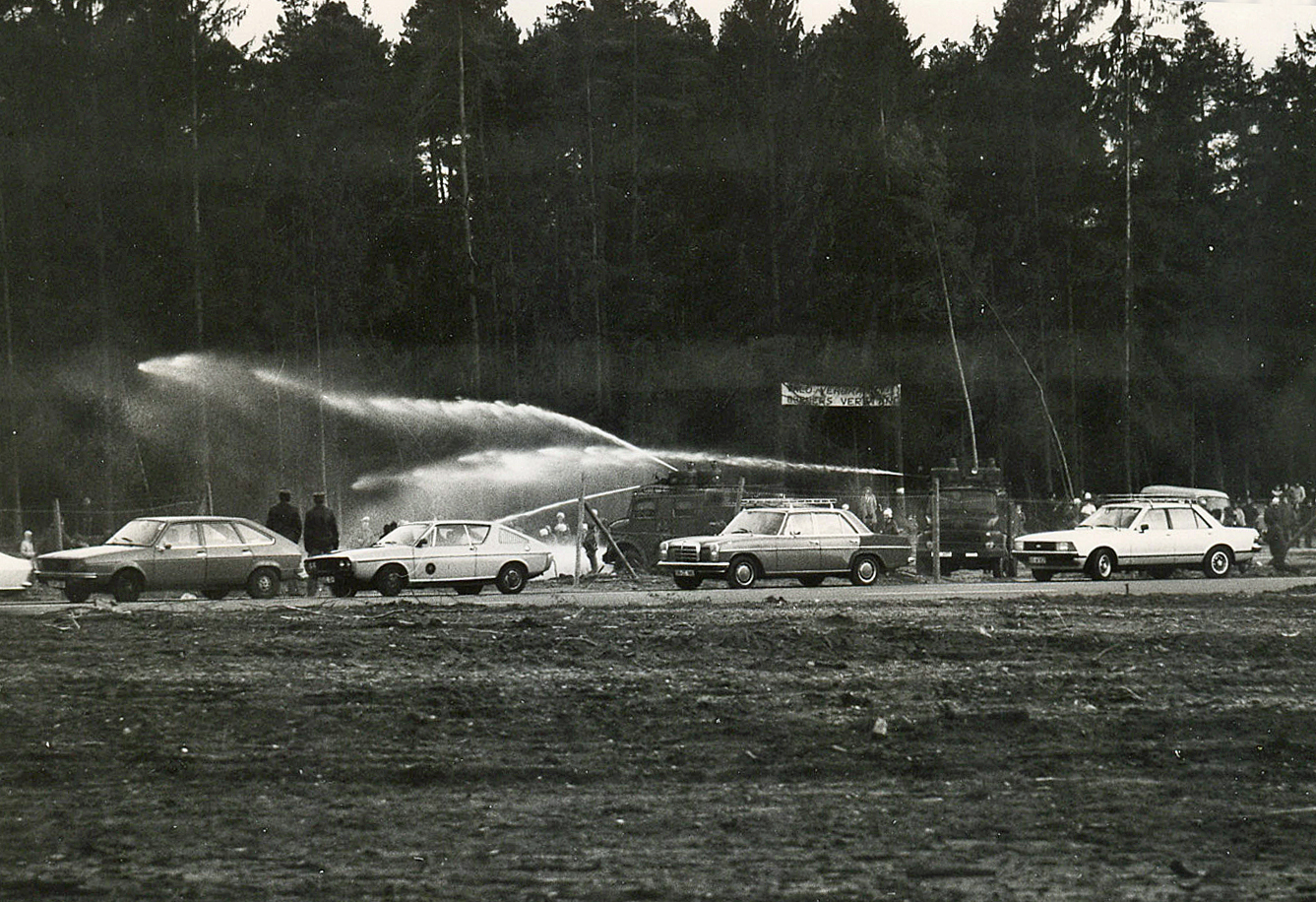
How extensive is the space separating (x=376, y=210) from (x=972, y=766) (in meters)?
46.7

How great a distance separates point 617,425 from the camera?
2165 inches

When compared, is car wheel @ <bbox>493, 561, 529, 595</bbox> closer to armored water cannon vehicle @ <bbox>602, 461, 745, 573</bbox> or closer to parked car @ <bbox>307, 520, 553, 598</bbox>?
parked car @ <bbox>307, 520, 553, 598</bbox>

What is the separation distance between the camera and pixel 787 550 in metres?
28.1

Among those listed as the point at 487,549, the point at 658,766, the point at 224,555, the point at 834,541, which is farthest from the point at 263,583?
the point at 658,766

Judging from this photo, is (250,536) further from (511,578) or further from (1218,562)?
(1218,562)

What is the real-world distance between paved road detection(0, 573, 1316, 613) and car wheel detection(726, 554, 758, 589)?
29 cm

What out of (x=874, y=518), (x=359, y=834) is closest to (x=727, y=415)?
(x=874, y=518)

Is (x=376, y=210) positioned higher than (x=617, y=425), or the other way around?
(x=376, y=210)

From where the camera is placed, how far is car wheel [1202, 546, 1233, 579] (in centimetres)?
3209

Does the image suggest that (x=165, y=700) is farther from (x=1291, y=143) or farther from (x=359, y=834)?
(x=1291, y=143)

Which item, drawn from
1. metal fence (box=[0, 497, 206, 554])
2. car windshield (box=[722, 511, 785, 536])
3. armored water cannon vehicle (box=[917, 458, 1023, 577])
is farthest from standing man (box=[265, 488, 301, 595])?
armored water cannon vehicle (box=[917, 458, 1023, 577])

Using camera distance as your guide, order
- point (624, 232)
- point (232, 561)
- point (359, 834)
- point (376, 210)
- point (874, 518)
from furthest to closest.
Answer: point (624, 232), point (376, 210), point (874, 518), point (232, 561), point (359, 834)

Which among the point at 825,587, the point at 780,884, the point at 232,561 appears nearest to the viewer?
the point at 780,884

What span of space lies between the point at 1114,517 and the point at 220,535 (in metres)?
Result: 16.6
